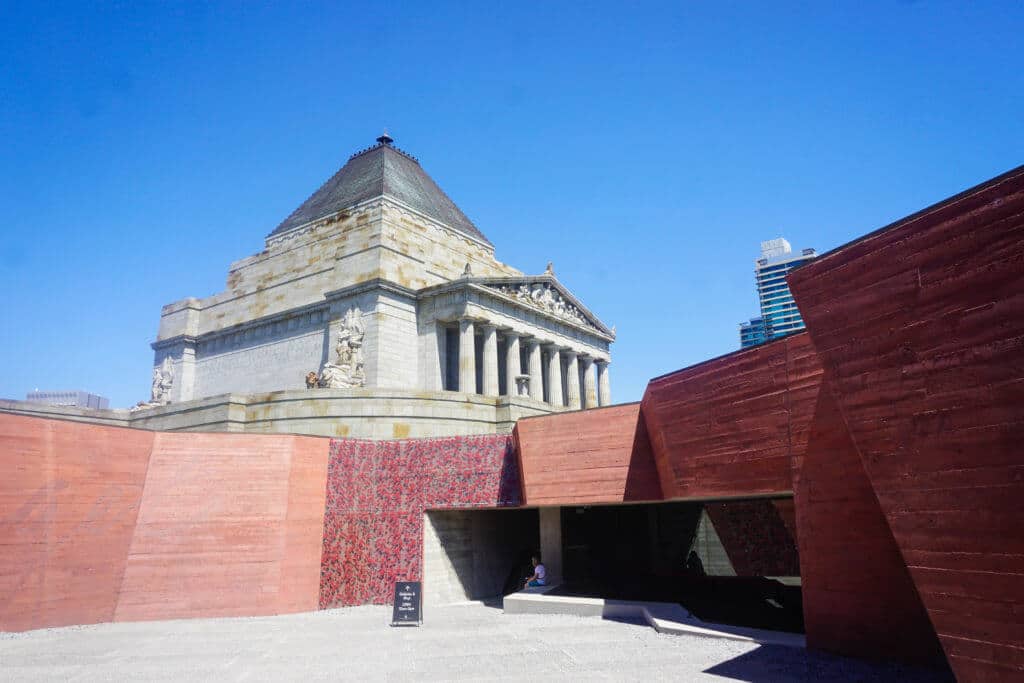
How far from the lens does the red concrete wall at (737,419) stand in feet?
40.0

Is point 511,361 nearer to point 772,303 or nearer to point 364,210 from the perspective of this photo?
point 364,210

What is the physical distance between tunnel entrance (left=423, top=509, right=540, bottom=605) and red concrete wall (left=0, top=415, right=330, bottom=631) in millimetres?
3679

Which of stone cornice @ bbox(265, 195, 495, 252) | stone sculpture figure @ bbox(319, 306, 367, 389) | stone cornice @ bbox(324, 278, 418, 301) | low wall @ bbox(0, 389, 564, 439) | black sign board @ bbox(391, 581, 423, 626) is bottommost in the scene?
black sign board @ bbox(391, 581, 423, 626)

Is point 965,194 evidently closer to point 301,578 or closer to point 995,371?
point 995,371

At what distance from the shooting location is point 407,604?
56.2 feet

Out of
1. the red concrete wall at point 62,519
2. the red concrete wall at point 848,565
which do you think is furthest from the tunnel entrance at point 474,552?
the red concrete wall at point 848,565

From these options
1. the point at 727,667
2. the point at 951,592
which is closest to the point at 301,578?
the point at 727,667

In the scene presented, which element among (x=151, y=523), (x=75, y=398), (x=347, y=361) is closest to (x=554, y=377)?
(x=347, y=361)

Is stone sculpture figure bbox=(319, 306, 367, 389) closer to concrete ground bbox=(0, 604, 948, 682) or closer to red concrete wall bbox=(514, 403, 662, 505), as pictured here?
concrete ground bbox=(0, 604, 948, 682)

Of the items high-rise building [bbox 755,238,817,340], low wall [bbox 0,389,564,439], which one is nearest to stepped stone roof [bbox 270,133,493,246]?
low wall [bbox 0,389,564,439]

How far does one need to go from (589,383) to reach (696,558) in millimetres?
24695

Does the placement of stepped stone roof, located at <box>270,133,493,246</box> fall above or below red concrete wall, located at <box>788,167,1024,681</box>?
above

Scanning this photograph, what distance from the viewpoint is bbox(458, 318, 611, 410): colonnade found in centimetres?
3838

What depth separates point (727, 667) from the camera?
442 inches
